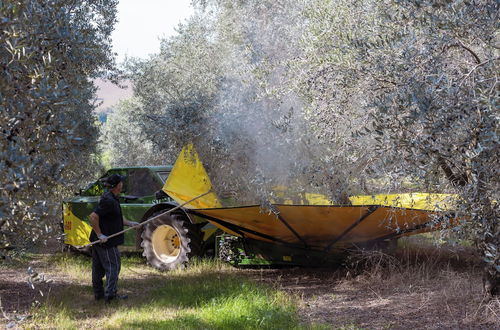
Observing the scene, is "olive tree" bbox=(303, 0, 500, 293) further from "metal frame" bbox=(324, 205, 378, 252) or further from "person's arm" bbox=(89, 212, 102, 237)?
"person's arm" bbox=(89, 212, 102, 237)

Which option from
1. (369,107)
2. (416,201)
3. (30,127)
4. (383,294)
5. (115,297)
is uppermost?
(369,107)

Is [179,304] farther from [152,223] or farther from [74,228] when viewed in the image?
[74,228]

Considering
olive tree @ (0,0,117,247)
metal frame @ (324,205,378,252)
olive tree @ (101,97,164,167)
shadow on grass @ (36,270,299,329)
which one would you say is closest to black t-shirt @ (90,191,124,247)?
shadow on grass @ (36,270,299,329)

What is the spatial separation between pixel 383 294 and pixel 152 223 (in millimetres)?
3838

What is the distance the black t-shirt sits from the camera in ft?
22.8

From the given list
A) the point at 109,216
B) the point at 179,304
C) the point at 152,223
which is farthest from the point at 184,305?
the point at 152,223

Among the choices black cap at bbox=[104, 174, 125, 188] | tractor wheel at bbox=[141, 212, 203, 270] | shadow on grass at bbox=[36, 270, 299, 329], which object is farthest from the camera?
tractor wheel at bbox=[141, 212, 203, 270]

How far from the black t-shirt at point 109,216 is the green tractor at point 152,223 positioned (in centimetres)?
121

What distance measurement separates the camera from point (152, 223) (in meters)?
9.06

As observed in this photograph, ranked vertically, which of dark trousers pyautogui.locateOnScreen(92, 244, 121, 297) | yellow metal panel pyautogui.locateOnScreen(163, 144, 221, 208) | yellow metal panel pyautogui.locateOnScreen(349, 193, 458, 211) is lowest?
dark trousers pyautogui.locateOnScreen(92, 244, 121, 297)

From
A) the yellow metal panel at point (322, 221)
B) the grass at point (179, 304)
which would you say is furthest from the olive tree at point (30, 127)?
the yellow metal panel at point (322, 221)

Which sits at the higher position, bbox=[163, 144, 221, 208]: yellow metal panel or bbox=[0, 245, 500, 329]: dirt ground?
bbox=[163, 144, 221, 208]: yellow metal panel

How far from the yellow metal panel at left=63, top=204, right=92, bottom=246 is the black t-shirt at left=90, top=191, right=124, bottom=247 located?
3.27 meters

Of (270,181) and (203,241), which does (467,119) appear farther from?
(203,241)
